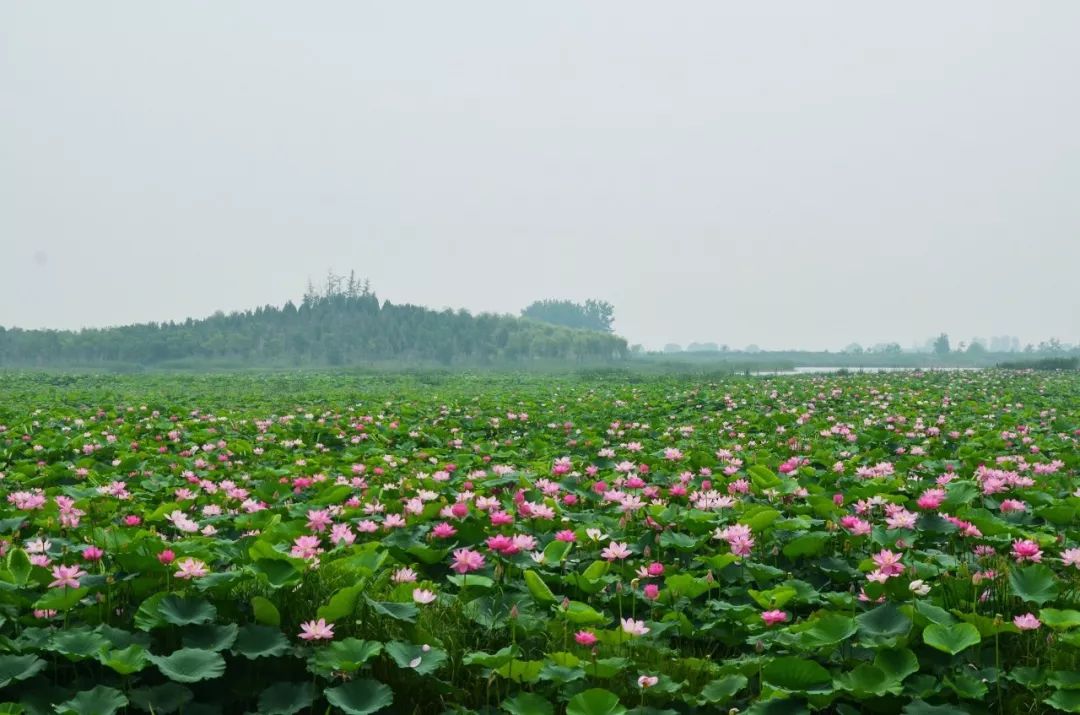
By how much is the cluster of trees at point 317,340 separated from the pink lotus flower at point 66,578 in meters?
88.5

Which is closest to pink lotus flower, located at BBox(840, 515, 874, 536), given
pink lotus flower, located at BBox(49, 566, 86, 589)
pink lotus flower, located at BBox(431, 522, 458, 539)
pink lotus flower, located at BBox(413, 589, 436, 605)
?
pink lotus flower, located at BBox(431, 522, 458, 539)

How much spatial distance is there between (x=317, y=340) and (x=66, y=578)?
92772mm

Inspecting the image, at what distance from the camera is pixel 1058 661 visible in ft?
7.80

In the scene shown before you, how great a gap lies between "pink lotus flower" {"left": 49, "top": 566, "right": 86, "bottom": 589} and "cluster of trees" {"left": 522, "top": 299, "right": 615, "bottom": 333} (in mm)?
153449

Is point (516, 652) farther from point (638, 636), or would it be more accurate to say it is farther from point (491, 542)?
point (491, 542)

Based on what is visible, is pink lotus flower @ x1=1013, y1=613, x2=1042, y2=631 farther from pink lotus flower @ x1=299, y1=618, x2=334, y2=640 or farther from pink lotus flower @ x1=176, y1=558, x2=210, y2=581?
pink lotus flower @ x1=176, y1=558, x2=210, y2=581

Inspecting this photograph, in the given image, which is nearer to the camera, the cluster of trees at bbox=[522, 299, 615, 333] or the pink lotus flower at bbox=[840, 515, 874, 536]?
the pink lotus flower at bbox=[840, 515, 874, 536]

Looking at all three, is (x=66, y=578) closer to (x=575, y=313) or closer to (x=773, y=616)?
(x=773, y=616)

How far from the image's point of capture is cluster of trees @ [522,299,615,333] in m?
166

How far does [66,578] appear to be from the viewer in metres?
2.51

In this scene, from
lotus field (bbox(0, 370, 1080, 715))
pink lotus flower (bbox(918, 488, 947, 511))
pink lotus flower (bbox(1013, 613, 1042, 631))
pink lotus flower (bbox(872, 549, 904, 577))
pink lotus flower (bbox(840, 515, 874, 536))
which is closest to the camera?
lotus field (bbox(0, 370, 1080, 715))

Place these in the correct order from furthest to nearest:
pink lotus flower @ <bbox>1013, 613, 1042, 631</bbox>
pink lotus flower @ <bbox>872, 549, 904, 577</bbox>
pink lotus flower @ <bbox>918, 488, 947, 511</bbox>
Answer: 1. pink lotus flower @ <bbox>918, 488, 947, 511</bbox>
2. pink lotus flower @ <bbox>872, 549, 904, 577</bbox>
3. pink lotus flower @ <bbox>1013, 613, 1042, 631</bbox>

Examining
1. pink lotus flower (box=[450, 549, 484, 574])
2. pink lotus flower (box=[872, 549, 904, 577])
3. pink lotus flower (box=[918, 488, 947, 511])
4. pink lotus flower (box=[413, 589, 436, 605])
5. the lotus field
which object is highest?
pink lotus flower (box=[918, 488, 947, 511])

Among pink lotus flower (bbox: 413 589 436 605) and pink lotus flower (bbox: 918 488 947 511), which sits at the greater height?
pink lotus flower (bbox: 918 488 947 511)
